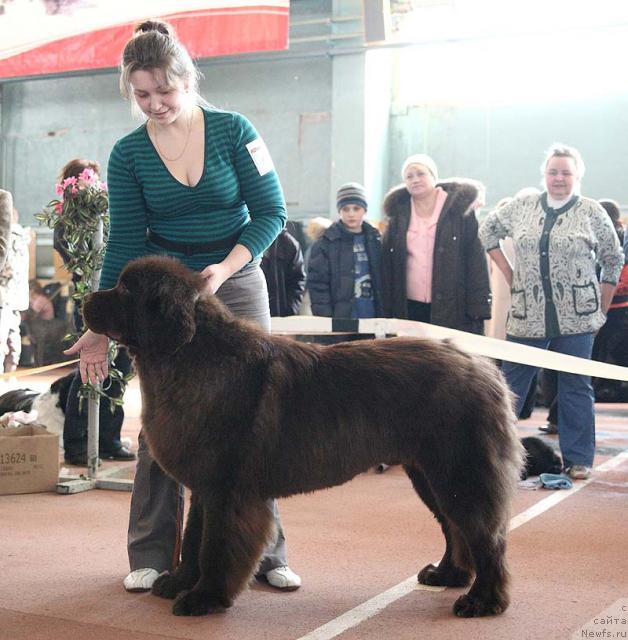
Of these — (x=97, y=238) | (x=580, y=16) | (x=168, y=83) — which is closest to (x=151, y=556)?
(x=168, y=83)

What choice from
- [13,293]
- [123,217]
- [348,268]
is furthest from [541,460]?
[13,293]

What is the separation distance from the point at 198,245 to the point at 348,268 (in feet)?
11.4

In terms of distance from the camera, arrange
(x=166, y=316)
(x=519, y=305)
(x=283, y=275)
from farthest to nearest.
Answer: (x=283, y=275)
(x=519, y=305)
(x=166, y=316)

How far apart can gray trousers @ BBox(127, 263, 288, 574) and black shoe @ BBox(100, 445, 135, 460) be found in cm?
294

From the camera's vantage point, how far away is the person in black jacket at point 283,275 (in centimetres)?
707

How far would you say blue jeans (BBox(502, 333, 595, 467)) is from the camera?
18.6 ft

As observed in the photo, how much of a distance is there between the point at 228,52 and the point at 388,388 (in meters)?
9.80

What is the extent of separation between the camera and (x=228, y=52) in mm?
11922

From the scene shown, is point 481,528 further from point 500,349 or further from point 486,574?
point 500,349

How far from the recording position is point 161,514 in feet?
11.4

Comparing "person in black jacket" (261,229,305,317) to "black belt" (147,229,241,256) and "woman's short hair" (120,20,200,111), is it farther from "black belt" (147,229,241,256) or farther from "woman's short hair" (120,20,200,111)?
"woman's short hair" (120,20,200,111)

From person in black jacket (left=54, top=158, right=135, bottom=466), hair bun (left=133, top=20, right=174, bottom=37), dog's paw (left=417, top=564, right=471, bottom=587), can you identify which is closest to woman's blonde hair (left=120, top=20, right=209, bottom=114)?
hair bun (left=133, top=20, right=174, bottom=37)

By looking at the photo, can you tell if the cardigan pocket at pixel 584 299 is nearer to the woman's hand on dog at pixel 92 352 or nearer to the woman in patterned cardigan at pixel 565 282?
the woman in patterned cardigan at pixel 565 282

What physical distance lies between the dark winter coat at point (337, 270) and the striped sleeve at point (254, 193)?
3368 millimetres
